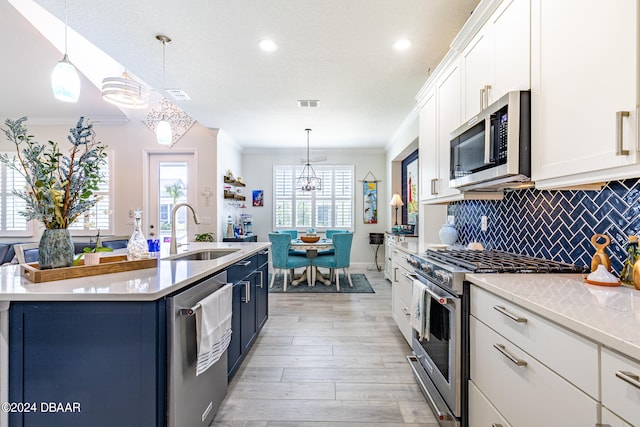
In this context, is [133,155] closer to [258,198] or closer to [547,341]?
[258,198]

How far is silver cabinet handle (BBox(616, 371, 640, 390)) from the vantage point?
653 mm

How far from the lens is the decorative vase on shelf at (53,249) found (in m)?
1.40

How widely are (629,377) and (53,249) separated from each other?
209cm

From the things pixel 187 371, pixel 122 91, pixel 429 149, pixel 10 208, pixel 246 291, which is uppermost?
pixel 122 91

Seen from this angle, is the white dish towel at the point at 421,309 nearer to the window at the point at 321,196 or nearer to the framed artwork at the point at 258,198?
the window at the point at 321,196

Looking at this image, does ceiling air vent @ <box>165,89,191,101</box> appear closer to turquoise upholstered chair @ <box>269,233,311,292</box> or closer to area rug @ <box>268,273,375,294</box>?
turquoise upholstered chair @ <box>269,233,311,292</box>

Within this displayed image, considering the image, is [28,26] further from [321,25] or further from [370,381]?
[370,381]

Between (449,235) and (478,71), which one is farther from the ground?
(478,71)

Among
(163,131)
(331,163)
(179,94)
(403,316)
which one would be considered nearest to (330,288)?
(403,316)

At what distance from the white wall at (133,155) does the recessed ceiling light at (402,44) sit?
11.9 ft

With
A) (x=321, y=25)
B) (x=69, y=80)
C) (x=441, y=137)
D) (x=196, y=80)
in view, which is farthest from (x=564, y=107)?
(x=196, y=80)

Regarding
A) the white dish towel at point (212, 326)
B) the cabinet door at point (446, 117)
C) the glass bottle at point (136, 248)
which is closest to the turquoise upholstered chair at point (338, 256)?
the cabinet door at point (446, 117)

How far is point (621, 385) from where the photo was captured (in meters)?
0.71

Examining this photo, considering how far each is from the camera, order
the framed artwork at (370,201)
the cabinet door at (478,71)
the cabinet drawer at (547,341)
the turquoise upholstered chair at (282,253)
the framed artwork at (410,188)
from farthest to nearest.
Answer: the framed artwork at (370,201)
the framed artwork at (410,188)
the turquoise upholstered chair at (282,253)
the cabinet door at (478,71)
the cabinet drawer at (547,341)
